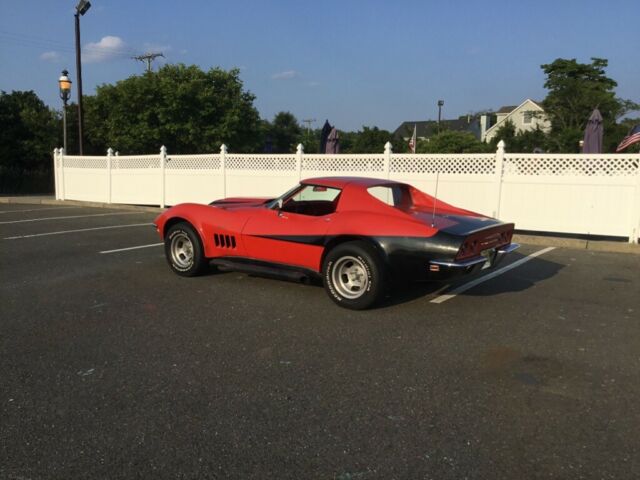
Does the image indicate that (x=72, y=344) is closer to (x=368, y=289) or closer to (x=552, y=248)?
(x=368, y=289)

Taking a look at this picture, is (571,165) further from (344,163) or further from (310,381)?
(310,381)

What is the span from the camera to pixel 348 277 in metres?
5.45

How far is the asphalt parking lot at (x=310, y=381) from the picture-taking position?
2707 mm

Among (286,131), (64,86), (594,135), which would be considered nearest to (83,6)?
(64,86)

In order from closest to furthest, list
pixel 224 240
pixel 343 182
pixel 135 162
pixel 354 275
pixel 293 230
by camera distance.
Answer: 1. pixel 354 275
2. pixel 293 230
3. pixel 343 182
4. pixel 224 240
5. pixel 135 162

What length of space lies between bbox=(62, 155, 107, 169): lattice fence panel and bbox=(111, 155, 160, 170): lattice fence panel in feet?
2.13

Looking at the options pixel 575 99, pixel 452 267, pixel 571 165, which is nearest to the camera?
pixel 452 267

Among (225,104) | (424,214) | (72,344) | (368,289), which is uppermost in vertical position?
(225,104)

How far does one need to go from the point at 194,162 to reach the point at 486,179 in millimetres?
8757

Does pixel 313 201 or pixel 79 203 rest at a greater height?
pixel 313 201

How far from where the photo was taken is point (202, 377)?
369 centimetres

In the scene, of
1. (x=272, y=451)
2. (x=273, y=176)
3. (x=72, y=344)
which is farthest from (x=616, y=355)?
(x=273, y=176)

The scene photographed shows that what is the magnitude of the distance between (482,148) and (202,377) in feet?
156

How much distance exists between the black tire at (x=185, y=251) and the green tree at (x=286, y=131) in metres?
63.9
